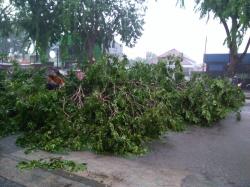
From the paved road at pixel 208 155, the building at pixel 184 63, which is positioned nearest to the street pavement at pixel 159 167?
the paved road at pixel 208 155

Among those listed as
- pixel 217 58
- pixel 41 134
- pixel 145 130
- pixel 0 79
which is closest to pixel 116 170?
pixel 145 130

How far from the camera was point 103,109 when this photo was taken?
6395 millimetres

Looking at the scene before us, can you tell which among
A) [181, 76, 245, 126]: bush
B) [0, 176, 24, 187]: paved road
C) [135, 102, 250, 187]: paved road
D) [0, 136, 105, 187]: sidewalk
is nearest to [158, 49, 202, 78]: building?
[181, 76, 245, 126]: bush

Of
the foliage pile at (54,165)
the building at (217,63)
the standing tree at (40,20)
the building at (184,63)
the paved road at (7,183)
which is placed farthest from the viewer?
the building at (217,63)

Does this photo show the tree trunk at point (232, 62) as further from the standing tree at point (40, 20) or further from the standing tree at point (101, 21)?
the standing tree at point (40, 20)

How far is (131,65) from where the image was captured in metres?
8.48

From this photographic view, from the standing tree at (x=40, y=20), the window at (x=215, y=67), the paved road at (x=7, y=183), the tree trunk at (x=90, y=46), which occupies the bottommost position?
the paved road at (x=7, y=183)

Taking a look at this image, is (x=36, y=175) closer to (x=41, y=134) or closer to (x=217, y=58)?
(x=41, y=134)

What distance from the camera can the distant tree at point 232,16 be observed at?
19.4 meters

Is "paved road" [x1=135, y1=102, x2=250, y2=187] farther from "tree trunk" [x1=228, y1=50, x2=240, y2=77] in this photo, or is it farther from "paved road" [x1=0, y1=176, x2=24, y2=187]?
"tree trunk" [x1=228, y1=50, x2=240, y2=77]

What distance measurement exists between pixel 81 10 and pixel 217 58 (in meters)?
13.3

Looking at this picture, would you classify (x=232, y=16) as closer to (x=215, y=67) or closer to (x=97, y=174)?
(x=215, y=67)

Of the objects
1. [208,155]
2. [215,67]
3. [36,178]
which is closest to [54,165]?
[36,178]

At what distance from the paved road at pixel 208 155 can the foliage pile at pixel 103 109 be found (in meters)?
0.35
